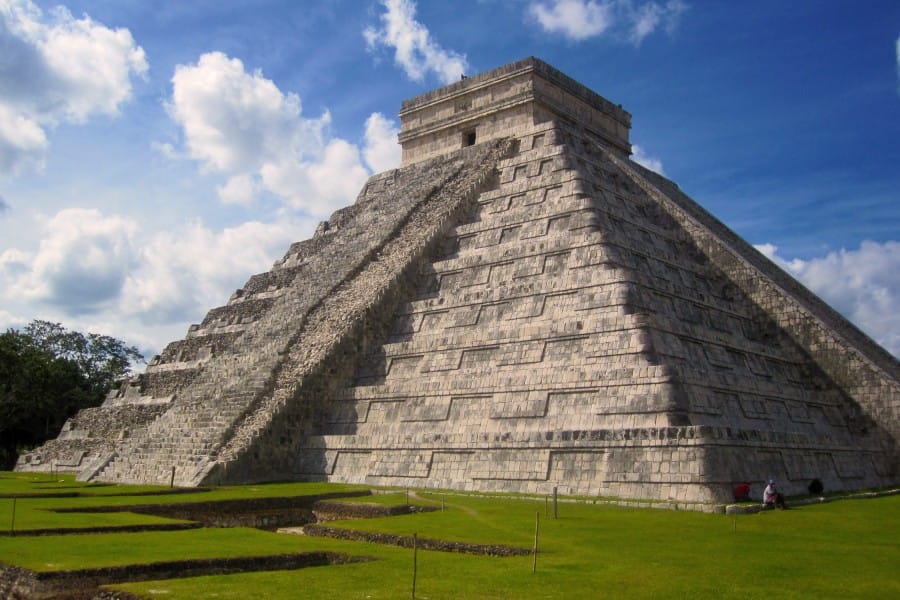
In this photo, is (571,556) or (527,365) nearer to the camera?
(571,556)

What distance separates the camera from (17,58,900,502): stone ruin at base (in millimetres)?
17266

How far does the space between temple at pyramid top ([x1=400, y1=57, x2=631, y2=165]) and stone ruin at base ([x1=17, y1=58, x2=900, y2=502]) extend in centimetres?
19

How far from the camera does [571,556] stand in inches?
404

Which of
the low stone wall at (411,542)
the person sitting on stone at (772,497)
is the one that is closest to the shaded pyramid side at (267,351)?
the low stone wall at (411,542)

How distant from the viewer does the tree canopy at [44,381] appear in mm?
39688

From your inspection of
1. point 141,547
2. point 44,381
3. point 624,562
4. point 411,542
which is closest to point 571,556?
point 624,562

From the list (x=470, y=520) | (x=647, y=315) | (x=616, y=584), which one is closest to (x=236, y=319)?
(x=647, y=315)

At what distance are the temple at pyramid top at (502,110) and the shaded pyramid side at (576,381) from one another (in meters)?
5.02

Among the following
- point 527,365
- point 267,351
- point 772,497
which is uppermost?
point 267,351

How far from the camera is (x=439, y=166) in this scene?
31.8 metres

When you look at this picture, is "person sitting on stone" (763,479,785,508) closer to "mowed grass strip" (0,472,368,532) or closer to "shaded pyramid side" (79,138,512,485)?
"mowed grass strip" (0,472,368,532)

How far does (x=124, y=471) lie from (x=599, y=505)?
13.0m

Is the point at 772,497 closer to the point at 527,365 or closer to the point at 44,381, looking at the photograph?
the point at 527,365

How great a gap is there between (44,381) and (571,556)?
36199 mm
